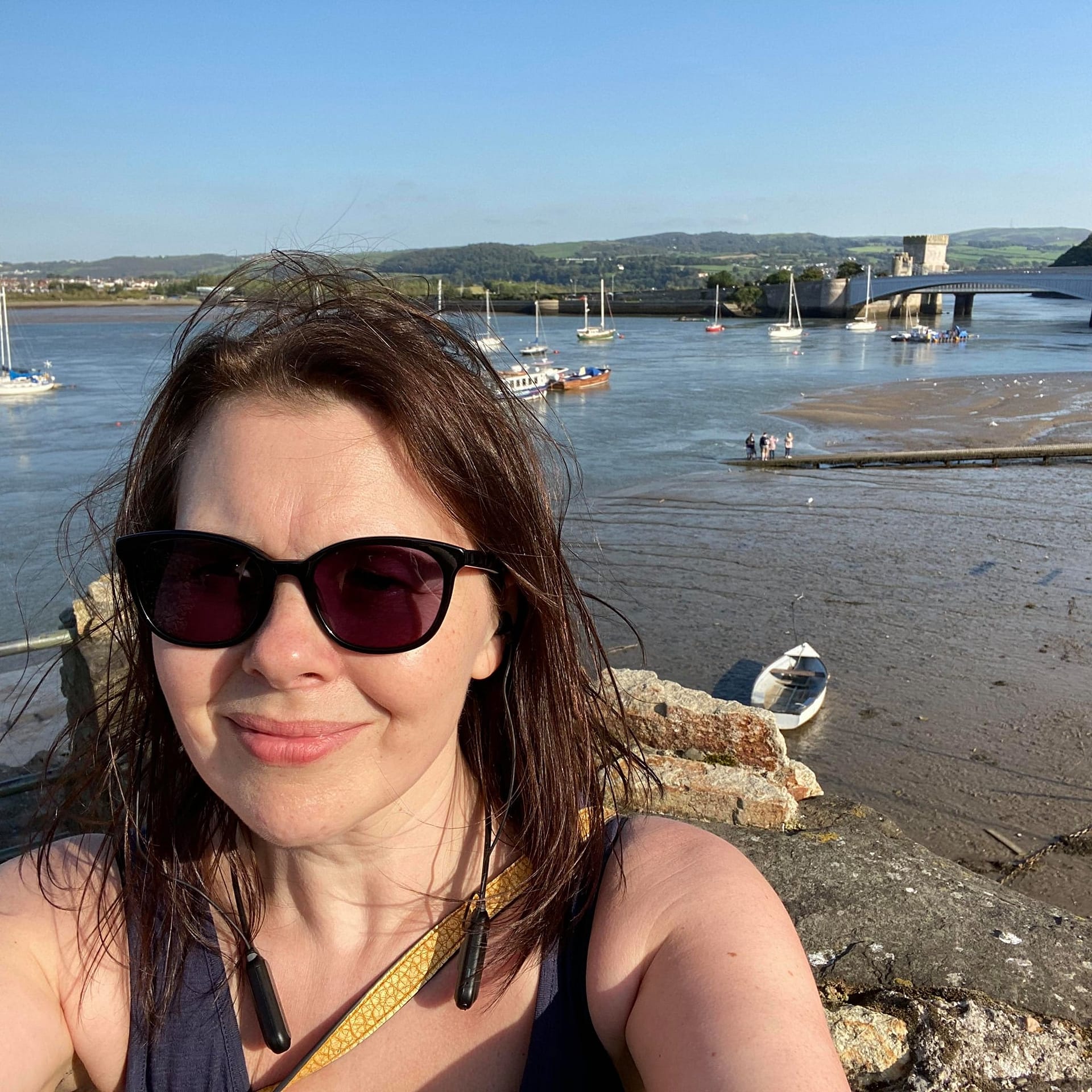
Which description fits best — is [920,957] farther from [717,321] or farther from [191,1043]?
[717,321]

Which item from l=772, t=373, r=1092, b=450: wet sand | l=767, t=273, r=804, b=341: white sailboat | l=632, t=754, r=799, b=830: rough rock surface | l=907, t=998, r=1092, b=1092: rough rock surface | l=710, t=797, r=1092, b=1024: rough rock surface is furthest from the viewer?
l=767, t=273, r=804, b=341: white sailboat

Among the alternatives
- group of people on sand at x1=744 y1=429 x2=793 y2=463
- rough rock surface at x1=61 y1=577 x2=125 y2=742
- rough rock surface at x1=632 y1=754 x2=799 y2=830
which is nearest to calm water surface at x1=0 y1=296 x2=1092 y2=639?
rough rock surface at x1=61 y1=577 x2=125 y2=742

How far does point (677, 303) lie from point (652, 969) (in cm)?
10997

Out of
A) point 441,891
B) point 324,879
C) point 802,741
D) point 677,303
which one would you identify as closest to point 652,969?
point 441,891

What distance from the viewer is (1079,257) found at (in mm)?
112625

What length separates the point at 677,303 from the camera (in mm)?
107000

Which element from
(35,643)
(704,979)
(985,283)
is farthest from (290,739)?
(985,283)

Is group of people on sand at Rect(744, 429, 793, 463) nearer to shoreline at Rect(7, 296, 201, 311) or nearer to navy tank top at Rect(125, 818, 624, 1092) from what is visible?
navy tank top at Rect(125, 818, 624, 1092)

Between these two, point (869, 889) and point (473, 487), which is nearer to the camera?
point (473, 487)

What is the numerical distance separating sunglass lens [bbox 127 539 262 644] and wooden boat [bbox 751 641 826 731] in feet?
34.9

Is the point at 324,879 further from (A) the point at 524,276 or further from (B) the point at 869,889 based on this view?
(A) the point at 524,276

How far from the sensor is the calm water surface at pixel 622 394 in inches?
800

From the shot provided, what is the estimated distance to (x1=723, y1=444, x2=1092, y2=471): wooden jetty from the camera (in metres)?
27.8

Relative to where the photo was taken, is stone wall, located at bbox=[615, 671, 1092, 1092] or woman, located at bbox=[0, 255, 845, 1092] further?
stone wall, located at bbox=[615, 671, 1092, 1092]
